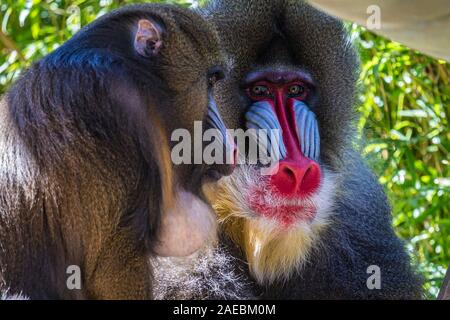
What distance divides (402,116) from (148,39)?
305 cm

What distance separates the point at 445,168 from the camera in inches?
237

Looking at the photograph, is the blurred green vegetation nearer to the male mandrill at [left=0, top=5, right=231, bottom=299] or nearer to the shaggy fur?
the shaggy fur

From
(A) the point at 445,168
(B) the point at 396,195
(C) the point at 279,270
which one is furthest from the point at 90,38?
(A) the point at 445,168

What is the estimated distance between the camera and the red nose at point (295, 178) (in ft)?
12.1

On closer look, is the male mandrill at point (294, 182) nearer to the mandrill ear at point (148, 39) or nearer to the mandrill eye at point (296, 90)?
the mandrill eye at point (296, 90)

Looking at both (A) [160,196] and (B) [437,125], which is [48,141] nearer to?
(A) [160,196]

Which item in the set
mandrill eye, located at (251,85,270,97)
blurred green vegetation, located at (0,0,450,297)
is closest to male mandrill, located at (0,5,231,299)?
mandrill eye, located at (251,85,270,97)

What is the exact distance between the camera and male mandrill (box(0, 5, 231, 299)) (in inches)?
120

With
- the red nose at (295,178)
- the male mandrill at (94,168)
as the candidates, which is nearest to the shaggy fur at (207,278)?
the red nose at (295,178)

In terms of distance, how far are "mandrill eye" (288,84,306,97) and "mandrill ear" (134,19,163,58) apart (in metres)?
0.94

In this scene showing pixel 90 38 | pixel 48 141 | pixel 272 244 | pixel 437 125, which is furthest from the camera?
pixel 437 125

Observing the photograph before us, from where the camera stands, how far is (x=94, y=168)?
3033 millimetres

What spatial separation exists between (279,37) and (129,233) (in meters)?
1.41

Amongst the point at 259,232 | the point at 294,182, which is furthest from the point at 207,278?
the point at 294,182
